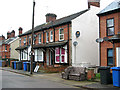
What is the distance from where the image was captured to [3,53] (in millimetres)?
44750

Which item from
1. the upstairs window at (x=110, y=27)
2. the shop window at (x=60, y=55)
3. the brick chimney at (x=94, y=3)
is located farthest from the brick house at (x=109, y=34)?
the shop window at (x=60, y=55)

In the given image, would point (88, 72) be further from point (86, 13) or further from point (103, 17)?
point (86, 13)

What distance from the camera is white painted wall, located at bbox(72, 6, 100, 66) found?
70.7 feet

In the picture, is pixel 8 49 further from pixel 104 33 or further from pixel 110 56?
pixel 110 56

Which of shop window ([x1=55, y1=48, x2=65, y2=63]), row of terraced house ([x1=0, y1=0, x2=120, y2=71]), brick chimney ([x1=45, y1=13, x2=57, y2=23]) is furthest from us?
brick chimney ([x1=45, y1=13, x2=57, y2=23])

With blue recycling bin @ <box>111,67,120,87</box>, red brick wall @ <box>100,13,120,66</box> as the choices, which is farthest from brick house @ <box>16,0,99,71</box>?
blue recycling bin @ <box>111,67,120,87</box>

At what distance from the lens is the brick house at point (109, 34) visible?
639 inches

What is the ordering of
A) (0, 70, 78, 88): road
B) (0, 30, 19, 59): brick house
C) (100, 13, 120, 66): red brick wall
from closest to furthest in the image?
(0, 70, 78, 88): road < (100, 13, 120, 66): red brick wall < (0, 30, 19, 59): brick house

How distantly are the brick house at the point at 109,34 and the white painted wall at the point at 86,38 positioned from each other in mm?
3941

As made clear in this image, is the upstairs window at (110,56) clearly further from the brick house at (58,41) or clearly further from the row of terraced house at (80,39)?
the brick house at (58,41)

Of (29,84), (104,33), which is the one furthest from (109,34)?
(29,84)

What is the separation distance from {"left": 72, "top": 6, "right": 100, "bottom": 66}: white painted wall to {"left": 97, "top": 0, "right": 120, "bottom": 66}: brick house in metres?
3.94

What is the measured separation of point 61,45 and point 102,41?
5331 millimetres

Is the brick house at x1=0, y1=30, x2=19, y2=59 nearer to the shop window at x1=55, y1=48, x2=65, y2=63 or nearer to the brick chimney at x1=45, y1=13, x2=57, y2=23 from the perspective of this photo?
the brick chimney at x1=45, y1=13, x2=57, y2=23
